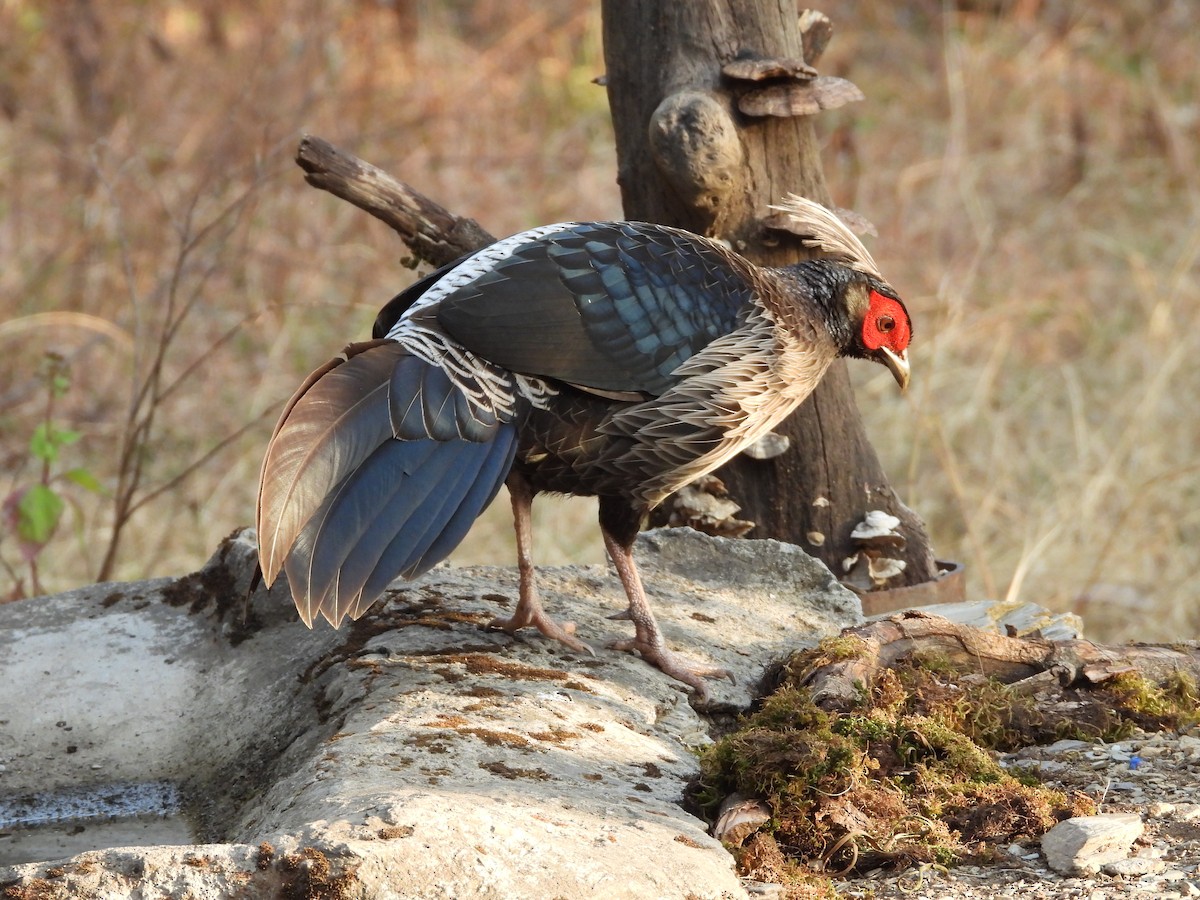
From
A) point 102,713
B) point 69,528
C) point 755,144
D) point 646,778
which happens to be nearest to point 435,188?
point 69,528

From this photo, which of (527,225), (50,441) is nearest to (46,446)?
(50,441)

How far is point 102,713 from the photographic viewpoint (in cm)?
339

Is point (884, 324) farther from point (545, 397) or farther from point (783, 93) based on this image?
point (545, 397)

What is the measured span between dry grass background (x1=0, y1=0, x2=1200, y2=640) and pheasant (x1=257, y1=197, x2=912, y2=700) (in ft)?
6.18

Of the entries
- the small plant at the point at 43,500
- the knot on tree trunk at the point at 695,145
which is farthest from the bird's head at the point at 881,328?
the small plant at the point at 43,500

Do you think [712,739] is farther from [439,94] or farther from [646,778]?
[439,94]

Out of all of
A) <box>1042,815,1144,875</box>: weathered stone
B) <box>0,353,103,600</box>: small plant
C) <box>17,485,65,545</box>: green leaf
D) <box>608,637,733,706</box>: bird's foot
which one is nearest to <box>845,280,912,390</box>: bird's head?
<box>608,637,733,706</box>: bird's foot

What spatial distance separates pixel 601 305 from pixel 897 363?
102 cm

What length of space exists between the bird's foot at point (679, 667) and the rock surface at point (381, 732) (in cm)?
5

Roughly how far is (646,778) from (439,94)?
7084mm

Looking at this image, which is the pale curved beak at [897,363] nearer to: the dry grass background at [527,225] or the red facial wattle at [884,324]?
the red facial wattle at [884,324]

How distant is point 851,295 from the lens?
378cm

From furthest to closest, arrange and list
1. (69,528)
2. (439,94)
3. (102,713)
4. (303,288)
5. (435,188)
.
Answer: (439,94)
(435,188)
(303,288)
(69,528)
(102,713)

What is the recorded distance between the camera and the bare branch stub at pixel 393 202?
12.7ft
